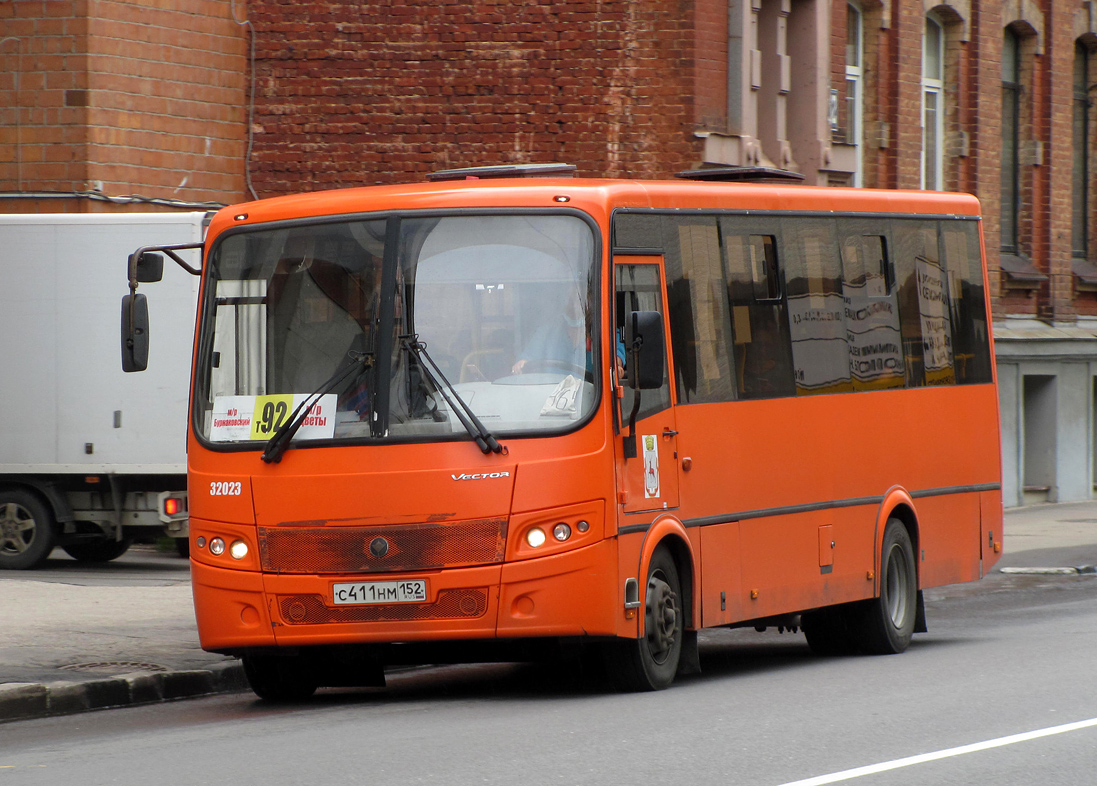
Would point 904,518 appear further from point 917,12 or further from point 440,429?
point 917,12

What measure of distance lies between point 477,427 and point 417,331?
610mm

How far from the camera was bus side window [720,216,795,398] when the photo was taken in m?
11.4

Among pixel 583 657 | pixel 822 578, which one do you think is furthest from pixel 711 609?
pixel 822 578

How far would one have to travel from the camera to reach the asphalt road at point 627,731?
7625 mm

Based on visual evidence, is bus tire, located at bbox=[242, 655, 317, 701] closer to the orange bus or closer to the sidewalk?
the orange bus

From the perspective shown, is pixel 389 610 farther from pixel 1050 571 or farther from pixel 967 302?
pixel 1050 571

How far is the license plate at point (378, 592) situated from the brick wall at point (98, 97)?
11.0m

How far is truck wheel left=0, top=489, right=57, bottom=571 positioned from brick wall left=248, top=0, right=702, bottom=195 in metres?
5.37

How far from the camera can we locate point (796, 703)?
9.77 m

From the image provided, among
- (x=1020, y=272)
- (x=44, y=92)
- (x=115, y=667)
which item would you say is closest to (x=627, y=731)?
(x=115, y=667)

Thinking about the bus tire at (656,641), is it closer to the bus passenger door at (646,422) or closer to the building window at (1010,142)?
the bus passenger door at (646,422)

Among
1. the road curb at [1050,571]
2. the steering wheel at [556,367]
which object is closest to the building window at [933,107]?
the road curb at [1050,571]

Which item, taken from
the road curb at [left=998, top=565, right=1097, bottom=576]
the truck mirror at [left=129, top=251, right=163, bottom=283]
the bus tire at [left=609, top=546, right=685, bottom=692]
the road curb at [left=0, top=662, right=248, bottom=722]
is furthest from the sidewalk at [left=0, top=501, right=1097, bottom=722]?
the road curb at [left=998, top=565, right=1097, bottom=576]

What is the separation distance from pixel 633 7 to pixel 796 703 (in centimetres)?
1229
